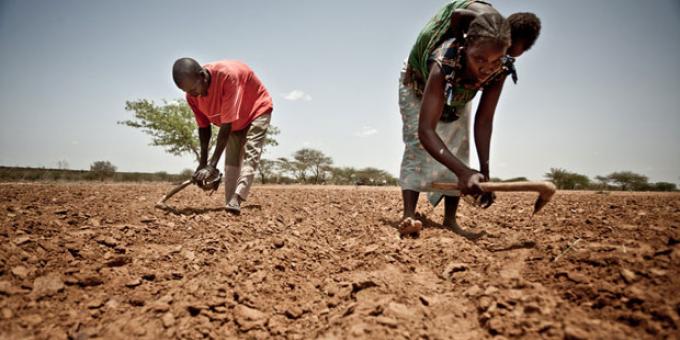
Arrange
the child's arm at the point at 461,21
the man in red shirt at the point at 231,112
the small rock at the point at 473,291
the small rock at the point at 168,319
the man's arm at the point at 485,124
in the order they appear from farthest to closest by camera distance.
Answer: the man in red shirt at the point at 231,112 → the man's arm at the point at 485,124 → the child's arm at the point at 461,21 → the small rock at the point at 473,291 → the small rock at the point at 168,319

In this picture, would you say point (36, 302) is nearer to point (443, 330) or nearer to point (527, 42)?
point (443, 330)

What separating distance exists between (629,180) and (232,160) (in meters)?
21.5

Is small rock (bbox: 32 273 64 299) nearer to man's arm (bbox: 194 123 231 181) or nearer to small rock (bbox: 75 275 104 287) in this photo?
small rock (bbox: 75 275 104 287)

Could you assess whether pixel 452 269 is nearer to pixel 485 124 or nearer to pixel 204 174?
pixel 485 124

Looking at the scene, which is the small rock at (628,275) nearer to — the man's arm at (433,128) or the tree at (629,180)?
the man's arm at (433,128)

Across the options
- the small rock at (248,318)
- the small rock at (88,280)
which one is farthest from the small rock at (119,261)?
the small rock at (248,318)

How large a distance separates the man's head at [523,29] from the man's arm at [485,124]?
11.7 inches

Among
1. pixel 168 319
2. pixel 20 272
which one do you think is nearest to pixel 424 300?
pixel 168 319

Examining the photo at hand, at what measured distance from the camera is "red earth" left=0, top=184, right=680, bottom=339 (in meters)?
1.04

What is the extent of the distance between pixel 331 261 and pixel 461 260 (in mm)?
660

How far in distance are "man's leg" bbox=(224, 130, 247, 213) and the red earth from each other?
1.36 m

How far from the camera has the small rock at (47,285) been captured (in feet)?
4.15

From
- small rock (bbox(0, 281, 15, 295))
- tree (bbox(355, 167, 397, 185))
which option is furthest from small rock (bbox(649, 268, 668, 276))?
tree (bbox(355, 167, 397, 185))

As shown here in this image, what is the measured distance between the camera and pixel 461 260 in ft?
5.04
